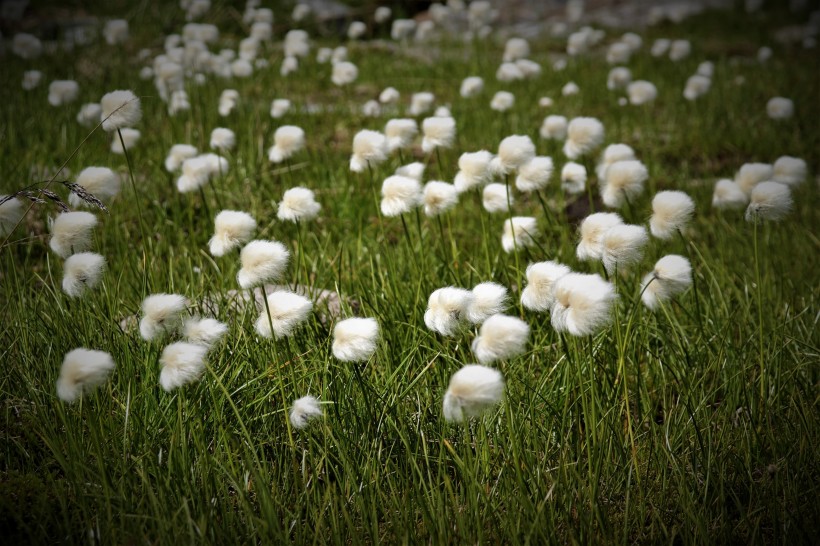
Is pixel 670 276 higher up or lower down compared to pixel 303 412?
higher up

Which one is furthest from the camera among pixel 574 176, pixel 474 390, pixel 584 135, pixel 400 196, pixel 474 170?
pixel 574 176

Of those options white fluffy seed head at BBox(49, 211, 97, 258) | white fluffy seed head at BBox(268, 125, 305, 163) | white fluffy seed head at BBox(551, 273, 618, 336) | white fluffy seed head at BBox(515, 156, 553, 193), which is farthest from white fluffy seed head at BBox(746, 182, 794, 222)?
white fluffy seed head at BBox(49, 211, 97, 258)

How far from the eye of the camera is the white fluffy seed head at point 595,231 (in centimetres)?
169

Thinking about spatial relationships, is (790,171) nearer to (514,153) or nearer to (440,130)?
(514,153)

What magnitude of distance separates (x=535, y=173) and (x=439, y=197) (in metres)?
0.36

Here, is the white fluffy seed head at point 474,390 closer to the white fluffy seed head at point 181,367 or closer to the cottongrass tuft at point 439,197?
the white fluffy seed head at point 181,367

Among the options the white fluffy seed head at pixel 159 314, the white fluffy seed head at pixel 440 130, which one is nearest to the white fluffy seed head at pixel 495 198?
the white fluffy seed head at pixel 440 130

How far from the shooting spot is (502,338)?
1.32 metres

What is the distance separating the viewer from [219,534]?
1442mm

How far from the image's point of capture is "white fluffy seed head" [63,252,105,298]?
5.43 feet

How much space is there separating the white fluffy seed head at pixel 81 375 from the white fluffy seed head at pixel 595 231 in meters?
1.19

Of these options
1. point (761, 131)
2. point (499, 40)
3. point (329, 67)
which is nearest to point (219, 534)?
point (761, 131)

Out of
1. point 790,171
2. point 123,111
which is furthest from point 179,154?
point 790,171

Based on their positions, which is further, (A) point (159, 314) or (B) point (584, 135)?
(B) point (584, 135)
